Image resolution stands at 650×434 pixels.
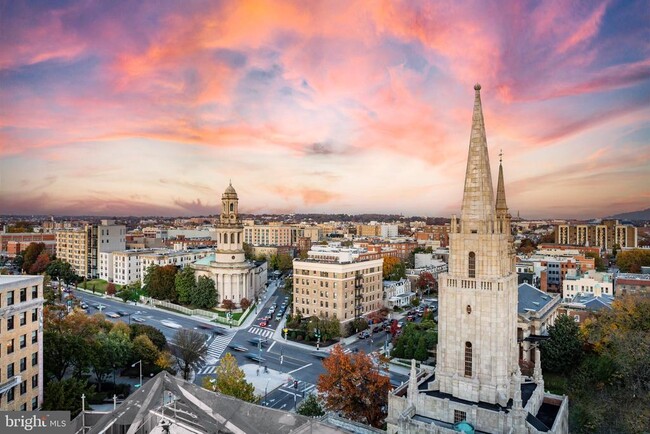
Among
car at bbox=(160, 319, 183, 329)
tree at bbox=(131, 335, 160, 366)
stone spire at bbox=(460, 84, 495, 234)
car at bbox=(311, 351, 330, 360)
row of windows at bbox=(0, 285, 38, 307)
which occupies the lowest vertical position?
car at bbox=(311, 351, 330, 360)

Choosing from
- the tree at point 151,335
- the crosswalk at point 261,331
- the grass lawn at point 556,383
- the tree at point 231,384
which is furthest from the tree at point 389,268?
the tree at point 231,384

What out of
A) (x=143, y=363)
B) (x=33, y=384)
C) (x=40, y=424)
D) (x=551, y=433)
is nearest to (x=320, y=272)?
(x=143, y=363)

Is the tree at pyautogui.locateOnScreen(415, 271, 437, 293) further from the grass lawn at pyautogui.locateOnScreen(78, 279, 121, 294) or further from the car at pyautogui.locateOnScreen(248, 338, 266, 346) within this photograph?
the grass lawn at pyautogui.locateOnScreen(78, 279, 121, 294)

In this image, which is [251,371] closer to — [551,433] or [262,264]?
[551,433]

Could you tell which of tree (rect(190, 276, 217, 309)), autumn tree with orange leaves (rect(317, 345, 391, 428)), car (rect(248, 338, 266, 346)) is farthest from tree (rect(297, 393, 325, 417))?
tree (rect(190, 276, 217, 309))

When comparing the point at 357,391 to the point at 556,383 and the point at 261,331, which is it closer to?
the point at 556,383
